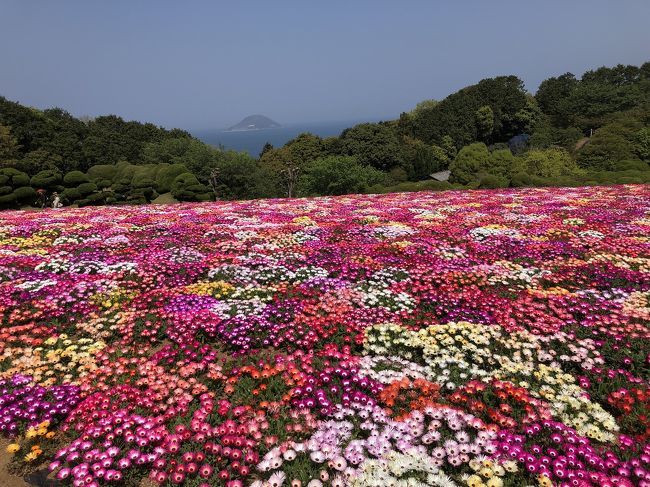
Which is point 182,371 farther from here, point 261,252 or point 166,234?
point 166,234

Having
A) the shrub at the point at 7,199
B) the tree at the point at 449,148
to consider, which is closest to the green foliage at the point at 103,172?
the shrub at the point at 7,199

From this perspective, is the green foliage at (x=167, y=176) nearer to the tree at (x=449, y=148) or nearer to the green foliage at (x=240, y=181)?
the green foliage at (x=240, y=181)

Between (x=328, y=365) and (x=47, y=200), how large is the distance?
43260 mm

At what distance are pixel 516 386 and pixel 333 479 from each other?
3.21 metres

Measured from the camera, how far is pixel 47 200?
3875 cm

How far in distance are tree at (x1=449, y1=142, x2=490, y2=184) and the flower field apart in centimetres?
4740

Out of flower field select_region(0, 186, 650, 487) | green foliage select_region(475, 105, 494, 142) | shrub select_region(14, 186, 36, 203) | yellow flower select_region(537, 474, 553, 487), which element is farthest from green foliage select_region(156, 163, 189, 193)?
green foliage select_region(475, 105, 494, 142)

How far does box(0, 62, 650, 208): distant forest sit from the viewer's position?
141 ft

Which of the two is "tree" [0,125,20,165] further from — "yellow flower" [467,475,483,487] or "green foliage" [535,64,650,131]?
"green foliage" [535,64,650,131]

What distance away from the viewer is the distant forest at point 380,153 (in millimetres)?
43125

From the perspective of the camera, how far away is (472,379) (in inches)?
238

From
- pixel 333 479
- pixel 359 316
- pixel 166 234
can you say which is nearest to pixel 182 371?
pixel 333 479

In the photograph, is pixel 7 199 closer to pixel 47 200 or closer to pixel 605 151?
pixel 47 200

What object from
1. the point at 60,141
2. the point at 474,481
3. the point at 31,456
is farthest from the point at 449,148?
the point at 31,456
